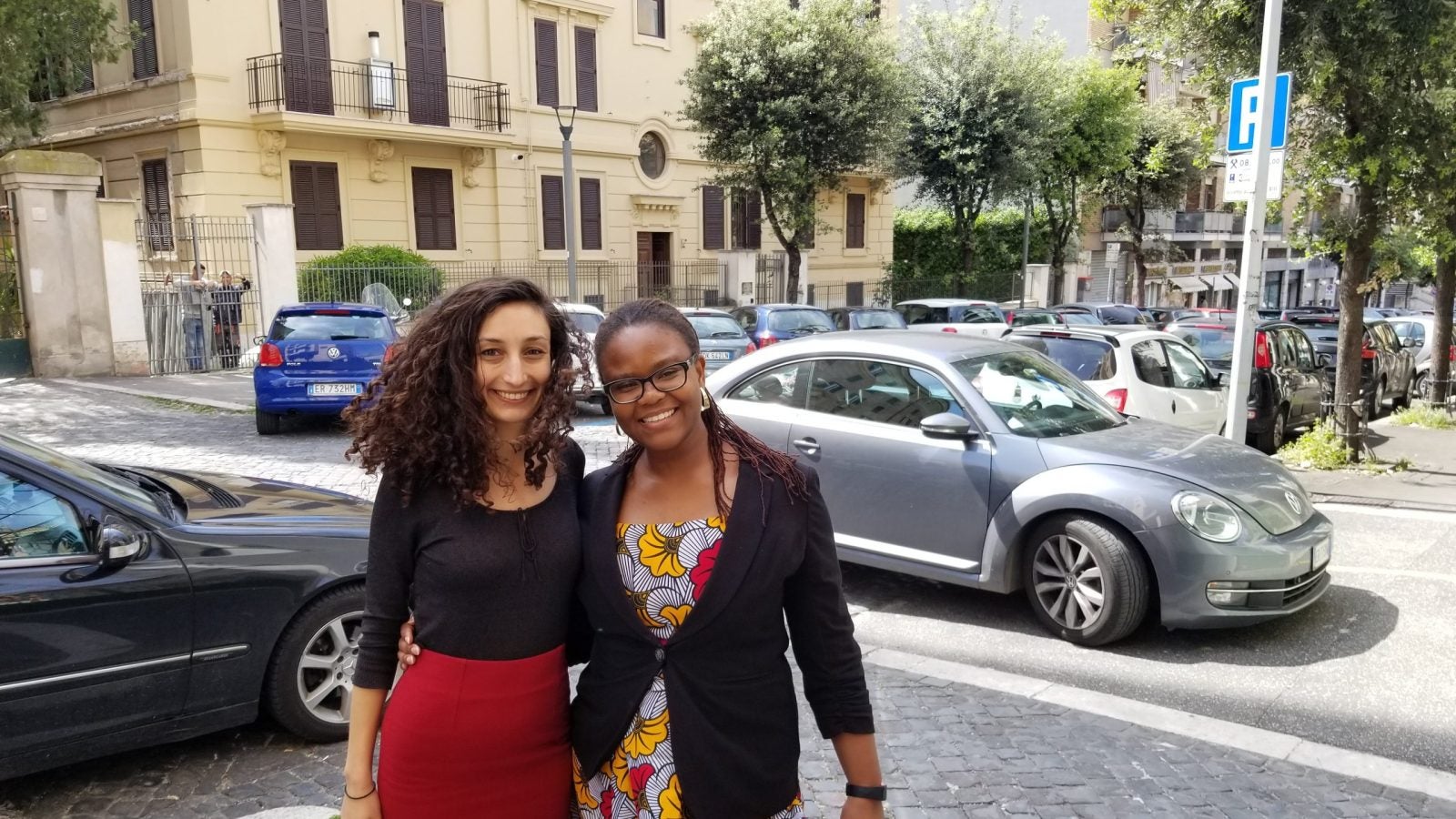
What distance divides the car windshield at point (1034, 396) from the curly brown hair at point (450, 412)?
13.3 ft

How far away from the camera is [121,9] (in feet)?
72.7

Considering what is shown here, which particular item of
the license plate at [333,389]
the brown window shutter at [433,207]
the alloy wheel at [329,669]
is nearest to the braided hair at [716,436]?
the alloy wheel at [329,669]

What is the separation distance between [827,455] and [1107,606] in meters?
1.73

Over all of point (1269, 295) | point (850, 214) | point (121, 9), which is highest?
point (121, 9)

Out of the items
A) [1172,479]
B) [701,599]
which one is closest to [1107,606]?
[1172,479]

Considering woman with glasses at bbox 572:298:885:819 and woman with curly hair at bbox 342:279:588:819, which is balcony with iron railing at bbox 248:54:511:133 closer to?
woman with curly hair at bbox 342:279:588:819

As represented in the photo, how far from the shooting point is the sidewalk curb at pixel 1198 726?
3.98 m

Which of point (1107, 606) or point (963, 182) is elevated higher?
point (963, 182)

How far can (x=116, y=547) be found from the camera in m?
3.51

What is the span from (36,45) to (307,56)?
18.9 feet

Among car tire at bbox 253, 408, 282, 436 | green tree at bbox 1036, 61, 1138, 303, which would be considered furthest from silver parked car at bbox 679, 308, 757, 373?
green tree at bbox 1036, 61, 1138, 303

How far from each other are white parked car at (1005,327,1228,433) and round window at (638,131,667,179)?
2062 centimetres

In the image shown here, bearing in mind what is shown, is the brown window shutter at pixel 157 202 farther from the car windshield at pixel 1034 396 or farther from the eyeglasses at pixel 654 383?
the eyeglasses at pixel 654 383

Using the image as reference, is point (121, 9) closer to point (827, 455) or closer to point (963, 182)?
point (963, 182)
